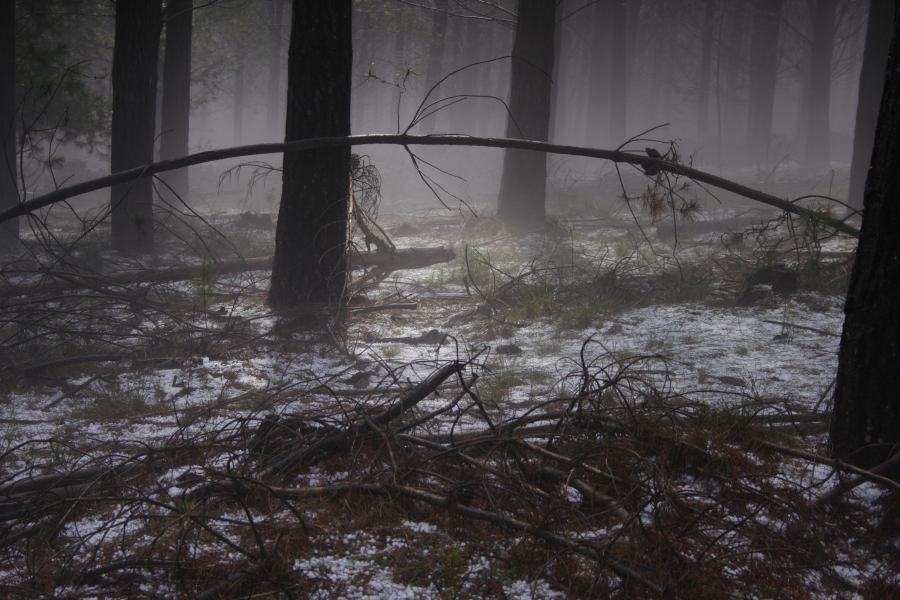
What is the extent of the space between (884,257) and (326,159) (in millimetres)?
4483

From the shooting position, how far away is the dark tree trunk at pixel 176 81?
48.1 feet

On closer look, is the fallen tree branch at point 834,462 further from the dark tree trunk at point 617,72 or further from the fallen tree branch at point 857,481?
the dark tree trunk at point 617,72

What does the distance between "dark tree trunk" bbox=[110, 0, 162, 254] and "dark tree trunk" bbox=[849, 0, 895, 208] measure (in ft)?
39.2

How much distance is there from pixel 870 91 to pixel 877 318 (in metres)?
12.4

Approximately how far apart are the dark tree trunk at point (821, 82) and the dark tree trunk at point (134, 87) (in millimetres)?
23568

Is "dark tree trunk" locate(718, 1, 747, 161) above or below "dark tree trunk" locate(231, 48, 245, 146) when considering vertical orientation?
above

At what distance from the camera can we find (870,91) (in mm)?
12711

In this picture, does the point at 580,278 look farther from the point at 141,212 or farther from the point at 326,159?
the point at 141,212

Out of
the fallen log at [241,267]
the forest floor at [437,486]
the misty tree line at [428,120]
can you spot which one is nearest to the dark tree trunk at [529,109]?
the misty tree line at [428,120]

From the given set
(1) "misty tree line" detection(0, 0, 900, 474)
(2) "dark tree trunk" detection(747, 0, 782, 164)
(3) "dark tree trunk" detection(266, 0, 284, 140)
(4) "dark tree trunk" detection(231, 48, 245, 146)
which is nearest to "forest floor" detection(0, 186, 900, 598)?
(1) "misty tree line" detection(0, 0, 900, 474)

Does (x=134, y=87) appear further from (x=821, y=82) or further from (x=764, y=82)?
(x=764, y=82)

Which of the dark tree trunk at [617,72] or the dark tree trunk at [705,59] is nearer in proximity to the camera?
the dark tree trunk at [617,72]

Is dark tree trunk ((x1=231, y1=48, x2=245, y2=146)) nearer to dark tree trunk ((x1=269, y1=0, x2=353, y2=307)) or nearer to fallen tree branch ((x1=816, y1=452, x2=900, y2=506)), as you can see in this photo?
dark tree trunk ((x1=269, y1=0, x2=353, y2=307))

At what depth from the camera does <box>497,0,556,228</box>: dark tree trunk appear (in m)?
11.5
